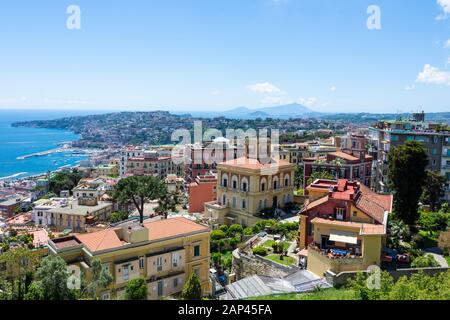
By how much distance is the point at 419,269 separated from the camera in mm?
20359

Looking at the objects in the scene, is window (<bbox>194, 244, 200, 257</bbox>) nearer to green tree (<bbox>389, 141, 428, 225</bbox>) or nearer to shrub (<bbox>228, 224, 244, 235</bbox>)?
shrub (<bbox>228, 224, 244, 235</bbox>)

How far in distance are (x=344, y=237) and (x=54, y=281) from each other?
47.3ft

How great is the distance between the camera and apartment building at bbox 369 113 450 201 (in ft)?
147

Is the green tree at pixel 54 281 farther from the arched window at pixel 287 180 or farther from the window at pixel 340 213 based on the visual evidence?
the arched window at pixel 287 180

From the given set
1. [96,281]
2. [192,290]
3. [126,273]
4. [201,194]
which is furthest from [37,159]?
[192,290]

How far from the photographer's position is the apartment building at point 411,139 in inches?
1764

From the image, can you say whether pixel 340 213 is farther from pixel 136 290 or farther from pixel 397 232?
pixel 136 290

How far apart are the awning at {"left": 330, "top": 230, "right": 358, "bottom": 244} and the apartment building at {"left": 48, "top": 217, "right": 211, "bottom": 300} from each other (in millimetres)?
6834

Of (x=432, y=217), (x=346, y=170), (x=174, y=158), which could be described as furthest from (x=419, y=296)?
(x=174, y=158)

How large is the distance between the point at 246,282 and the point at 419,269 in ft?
27.1

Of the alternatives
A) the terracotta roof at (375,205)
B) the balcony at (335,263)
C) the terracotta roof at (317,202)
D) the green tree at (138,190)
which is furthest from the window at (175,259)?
the green tree at (138,190)

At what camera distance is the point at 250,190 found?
1547 inches
